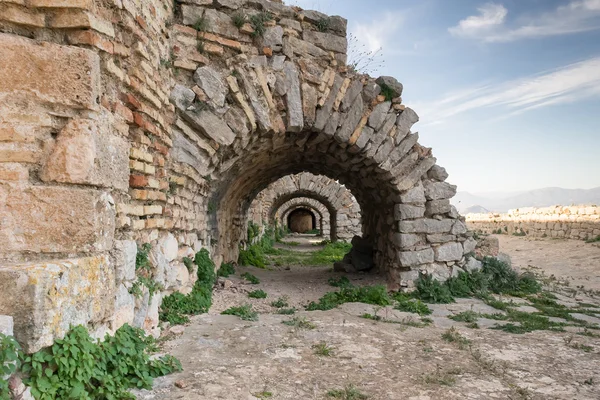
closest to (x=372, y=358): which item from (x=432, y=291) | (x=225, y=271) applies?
(x=432, y=291)

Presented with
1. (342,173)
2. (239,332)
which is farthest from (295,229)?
(239,332)

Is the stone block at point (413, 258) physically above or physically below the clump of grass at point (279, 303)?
above

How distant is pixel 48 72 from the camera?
7.45ft

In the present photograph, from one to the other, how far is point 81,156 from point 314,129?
3.38 m

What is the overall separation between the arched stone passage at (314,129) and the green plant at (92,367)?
2230 mm

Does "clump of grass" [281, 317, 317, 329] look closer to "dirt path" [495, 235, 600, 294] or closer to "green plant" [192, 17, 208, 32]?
"green plant" [192, 17, 208, 32]

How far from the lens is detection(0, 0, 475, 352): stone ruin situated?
2.20 metres

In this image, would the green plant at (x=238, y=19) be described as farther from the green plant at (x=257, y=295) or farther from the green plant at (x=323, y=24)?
the green plant at (x=257, y=295)

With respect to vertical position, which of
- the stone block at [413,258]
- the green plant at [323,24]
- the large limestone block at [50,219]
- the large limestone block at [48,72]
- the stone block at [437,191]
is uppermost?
the green plant at [323,24]

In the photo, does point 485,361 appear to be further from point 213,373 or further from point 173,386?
point 173,386

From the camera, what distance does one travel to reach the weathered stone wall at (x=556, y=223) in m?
14.2

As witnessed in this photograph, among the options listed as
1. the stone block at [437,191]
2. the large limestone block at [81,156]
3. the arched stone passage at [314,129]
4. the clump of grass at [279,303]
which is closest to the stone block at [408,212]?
the arched stone passage at [314,129]

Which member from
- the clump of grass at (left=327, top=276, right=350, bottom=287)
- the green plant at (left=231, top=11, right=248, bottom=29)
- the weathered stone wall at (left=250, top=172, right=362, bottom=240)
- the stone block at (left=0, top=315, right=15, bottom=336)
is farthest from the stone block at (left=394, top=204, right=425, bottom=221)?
the weathered stone wall at (left=250, top=172, right=362, bottom=240)

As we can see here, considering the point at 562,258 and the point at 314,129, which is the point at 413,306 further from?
the point at 562,258
